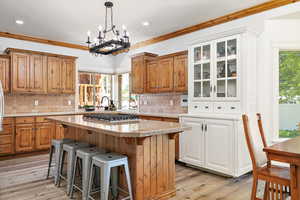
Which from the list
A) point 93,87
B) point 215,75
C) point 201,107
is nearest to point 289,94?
point 215,75

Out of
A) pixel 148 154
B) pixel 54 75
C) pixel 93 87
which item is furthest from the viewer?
pixel 93 87

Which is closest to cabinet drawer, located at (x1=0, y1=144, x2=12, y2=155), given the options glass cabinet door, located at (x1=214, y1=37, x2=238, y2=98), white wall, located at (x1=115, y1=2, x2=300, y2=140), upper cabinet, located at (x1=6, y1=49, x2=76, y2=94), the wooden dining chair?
upper cabinet, located at (x1=6, y1=49, x2=76, y2=94)

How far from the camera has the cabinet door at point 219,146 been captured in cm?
317

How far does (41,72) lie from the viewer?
5090 millimetres

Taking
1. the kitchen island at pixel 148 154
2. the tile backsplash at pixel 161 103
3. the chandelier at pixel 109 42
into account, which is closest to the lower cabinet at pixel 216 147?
the kitchen island at pixel 148 154

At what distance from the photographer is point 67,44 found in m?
5.86

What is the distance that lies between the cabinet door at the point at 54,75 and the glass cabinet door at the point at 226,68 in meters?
3.92

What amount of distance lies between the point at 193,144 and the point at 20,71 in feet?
13.8

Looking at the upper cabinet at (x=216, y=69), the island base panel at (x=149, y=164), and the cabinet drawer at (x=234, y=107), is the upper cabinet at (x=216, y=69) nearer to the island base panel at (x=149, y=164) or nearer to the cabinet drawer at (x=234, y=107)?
the cabinet drawer at (x=234, y=107)

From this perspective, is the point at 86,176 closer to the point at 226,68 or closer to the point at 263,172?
the point at 263,172

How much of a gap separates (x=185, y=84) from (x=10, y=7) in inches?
139

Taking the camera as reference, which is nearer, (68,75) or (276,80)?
(276,80)

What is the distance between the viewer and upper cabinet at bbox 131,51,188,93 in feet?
14.5

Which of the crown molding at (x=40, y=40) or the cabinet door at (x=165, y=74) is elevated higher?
the crown molding at (x=40, y=40)
